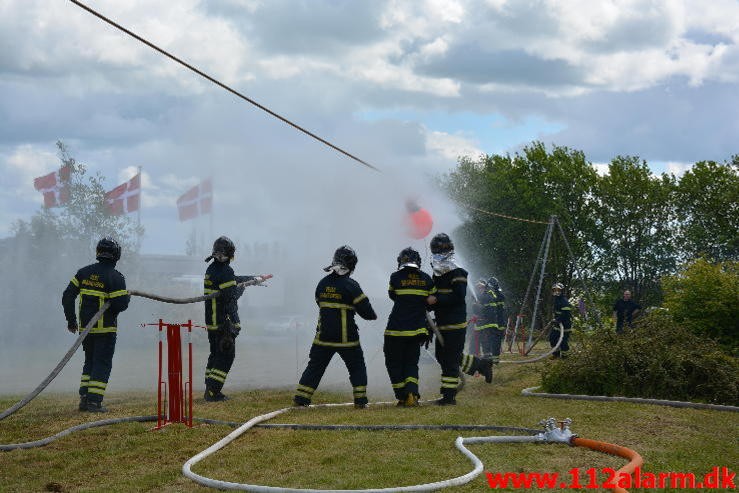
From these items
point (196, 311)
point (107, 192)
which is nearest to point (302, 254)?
point (196, 311)

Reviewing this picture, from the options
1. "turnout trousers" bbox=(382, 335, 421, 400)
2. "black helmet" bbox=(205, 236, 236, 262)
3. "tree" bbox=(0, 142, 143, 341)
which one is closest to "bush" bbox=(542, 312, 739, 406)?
"turnout trousers" bbox=(382, 335, 421, 400)

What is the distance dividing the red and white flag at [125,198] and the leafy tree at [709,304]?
2209 cm

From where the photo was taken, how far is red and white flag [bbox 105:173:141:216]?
3131 centimetres

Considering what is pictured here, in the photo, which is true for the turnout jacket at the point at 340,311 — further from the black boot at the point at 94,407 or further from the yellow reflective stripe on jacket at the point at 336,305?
the black boot at the point at 94,407

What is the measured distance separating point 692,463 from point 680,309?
771 centimetres

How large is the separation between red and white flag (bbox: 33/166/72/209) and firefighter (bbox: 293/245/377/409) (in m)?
22.8

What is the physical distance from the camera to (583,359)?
11570mm

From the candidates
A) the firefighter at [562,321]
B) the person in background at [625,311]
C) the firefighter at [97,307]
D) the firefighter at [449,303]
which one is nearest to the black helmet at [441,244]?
the firefighter at [449,303]

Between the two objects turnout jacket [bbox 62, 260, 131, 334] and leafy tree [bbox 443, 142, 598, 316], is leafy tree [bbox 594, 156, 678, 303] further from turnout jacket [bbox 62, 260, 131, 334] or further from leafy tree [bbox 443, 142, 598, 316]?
turnout jacket [bbox 62, 260, 131, 334]

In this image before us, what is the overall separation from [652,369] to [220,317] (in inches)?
222

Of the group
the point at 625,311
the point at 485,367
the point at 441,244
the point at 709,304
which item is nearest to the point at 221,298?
the point at 441,244

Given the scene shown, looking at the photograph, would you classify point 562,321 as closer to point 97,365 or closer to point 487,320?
point 487,320

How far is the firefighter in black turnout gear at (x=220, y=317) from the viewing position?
11.1m

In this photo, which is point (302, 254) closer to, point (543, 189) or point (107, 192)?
point (107, 192)
